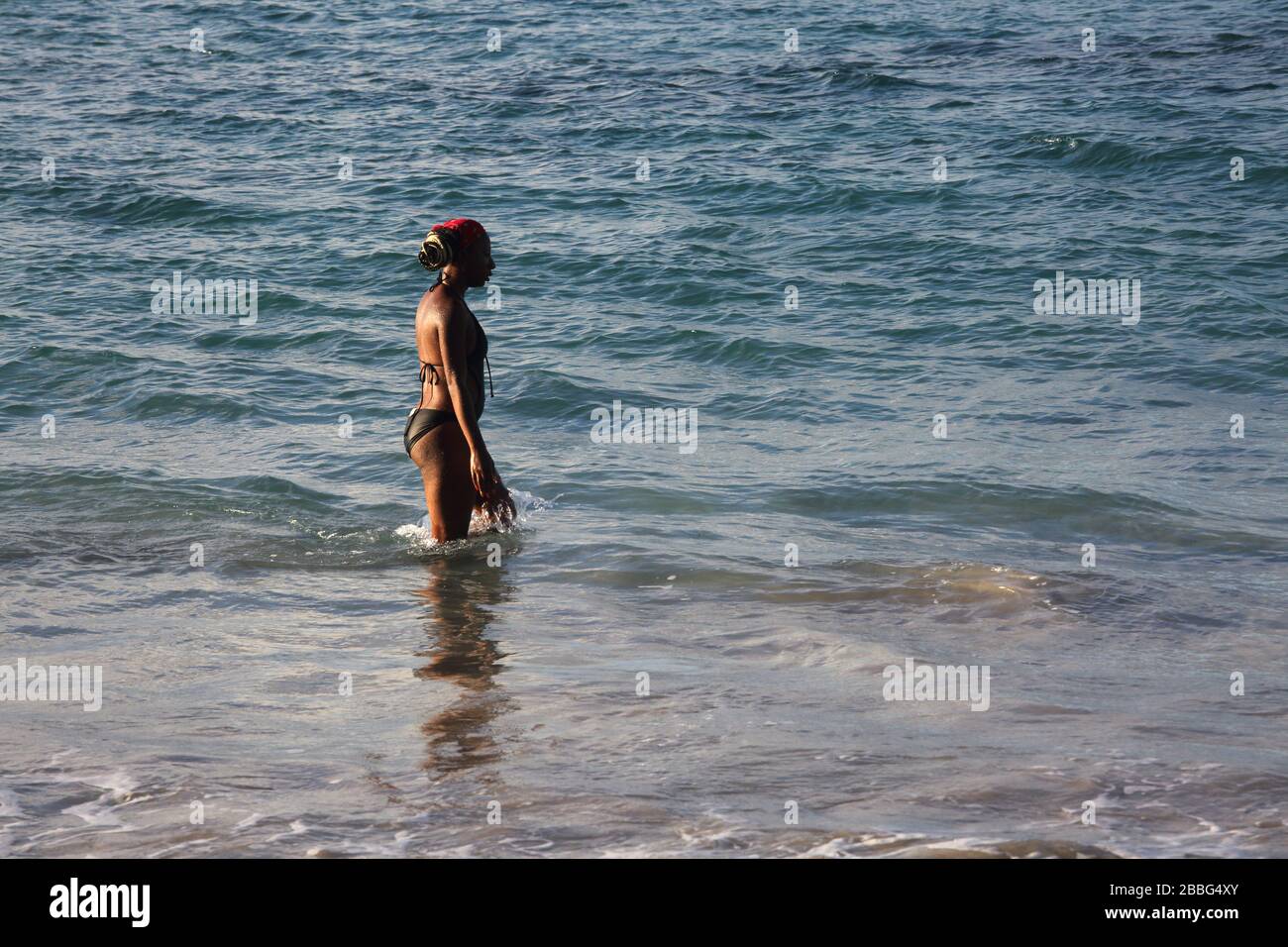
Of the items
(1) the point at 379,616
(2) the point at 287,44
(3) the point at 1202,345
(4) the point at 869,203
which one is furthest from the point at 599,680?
(2) the point at 287,44

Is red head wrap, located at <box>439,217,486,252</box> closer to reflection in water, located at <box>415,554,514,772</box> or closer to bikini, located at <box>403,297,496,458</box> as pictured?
bikini, located at <box>403,297,496,458</box>

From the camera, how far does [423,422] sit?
7406 mm

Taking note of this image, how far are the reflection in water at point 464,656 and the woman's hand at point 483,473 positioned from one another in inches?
21.9

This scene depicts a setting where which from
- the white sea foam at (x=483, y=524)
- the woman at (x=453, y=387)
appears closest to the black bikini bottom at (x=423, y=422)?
the woman at (x=453, y=387)

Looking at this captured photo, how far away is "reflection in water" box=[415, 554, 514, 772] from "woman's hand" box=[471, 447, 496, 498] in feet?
1.82

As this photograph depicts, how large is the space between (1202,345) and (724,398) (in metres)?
4.44

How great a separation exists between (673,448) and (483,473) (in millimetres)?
3400

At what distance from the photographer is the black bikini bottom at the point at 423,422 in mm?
7372

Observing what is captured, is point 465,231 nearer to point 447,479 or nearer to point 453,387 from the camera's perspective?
point 453,387

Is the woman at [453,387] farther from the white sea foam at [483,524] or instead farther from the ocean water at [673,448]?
the ocean water at [673,448]

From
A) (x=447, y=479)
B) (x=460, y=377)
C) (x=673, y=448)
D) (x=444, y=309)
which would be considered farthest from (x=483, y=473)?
(x=673, y=448)
